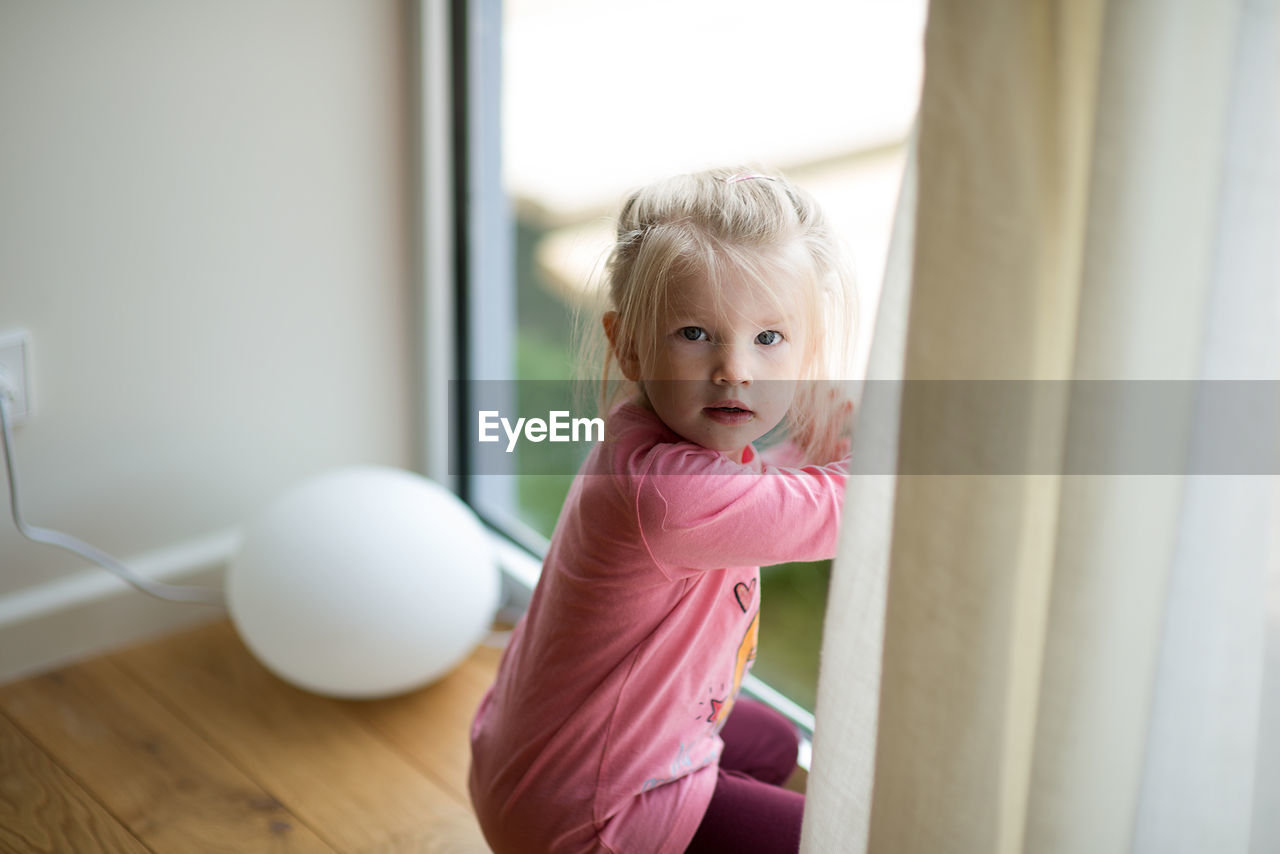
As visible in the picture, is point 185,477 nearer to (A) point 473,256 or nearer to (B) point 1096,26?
(A) point 473,256

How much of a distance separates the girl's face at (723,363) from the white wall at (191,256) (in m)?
0.90

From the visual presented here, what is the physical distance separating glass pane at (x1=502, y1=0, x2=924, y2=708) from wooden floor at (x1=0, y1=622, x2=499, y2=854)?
1.06 meters

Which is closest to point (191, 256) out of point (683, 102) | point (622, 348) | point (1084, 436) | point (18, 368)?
point (18, 368)

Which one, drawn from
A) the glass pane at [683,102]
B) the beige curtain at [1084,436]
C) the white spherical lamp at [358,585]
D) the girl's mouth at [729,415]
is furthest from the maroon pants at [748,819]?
the glass pane at [683,102]

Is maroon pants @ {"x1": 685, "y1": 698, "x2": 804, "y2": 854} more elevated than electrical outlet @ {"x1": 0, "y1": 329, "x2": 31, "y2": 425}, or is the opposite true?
electrical outlet @ {"x1": 0, "y1": 329, "x2": 31, "y2": 425}

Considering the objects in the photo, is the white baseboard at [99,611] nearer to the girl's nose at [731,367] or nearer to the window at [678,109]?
the window at [678,109]

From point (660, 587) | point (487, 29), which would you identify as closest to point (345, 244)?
point (487, 29)

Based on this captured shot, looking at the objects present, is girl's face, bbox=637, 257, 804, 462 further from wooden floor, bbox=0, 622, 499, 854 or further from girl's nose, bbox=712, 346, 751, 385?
wooden floor, bbox=0, 622, 499, 854

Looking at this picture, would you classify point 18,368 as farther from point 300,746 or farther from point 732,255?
point 732,255

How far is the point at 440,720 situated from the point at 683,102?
1.57 m

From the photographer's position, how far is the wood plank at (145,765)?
1.31 metres

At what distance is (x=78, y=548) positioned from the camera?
1.57 metres

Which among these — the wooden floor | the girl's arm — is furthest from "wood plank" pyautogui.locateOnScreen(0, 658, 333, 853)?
the girl's arm

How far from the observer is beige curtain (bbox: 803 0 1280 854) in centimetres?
64
